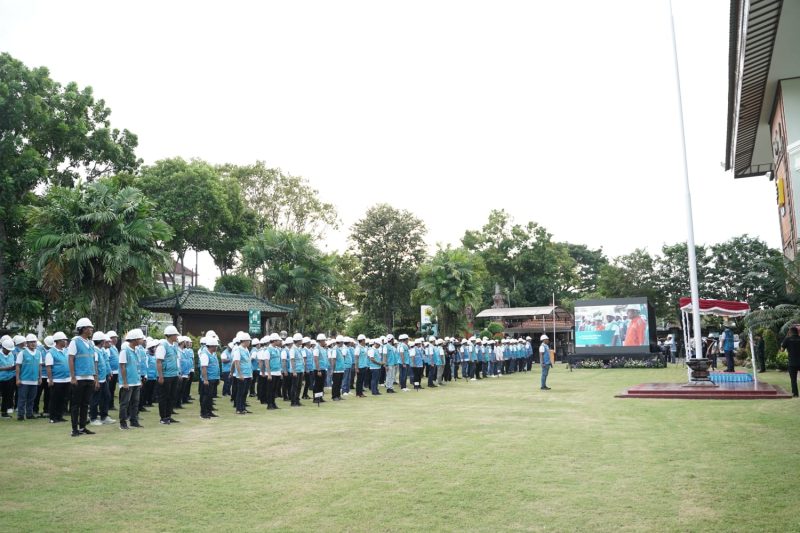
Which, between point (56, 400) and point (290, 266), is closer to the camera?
point (56, 400)

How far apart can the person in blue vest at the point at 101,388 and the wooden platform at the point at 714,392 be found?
1212 cm

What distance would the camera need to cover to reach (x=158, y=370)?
503 inches

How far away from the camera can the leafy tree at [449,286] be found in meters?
38.1

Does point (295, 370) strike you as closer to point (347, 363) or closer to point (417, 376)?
point (347, 363)

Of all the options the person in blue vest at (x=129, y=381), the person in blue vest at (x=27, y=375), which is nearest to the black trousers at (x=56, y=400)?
the person in blue vest at (x=27, y=375)

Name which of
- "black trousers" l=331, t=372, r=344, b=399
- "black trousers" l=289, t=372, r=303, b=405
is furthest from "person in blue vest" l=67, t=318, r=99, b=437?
"black trousers" l=331, t=372, r=344, b=399

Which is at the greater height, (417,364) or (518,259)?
(518,259)

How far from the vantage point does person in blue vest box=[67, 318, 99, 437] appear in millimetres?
11188

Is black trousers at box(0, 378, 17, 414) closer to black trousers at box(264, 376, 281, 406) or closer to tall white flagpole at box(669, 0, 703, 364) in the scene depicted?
black trousers at box(264, 376, 281, 406)

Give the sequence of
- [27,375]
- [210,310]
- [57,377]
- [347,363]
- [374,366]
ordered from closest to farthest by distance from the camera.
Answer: [57,377], [27,375], [347,363], [374,366], [210,310]

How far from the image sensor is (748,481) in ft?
22.8

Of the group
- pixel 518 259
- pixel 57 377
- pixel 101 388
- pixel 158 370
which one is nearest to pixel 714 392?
pixel 158 370

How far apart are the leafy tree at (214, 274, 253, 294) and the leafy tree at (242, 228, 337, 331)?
1.55 metres

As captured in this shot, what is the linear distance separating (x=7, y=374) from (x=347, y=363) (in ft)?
28.7
